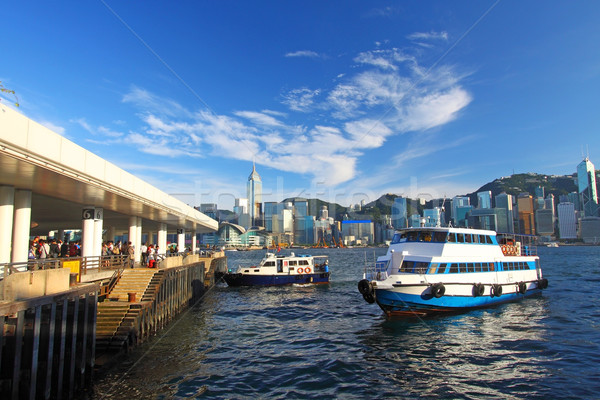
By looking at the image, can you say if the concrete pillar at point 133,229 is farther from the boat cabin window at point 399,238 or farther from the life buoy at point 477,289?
the life buoy at point 477,289

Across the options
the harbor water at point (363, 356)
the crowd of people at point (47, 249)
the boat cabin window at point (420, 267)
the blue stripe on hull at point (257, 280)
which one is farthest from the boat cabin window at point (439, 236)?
the crowd of people at point (47, 249)

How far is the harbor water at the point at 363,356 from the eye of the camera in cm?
1304

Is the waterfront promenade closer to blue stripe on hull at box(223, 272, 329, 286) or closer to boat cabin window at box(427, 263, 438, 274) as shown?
boat cabin window at box(427, 263, 438, 274)

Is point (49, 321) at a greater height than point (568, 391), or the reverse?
point (49, 321)

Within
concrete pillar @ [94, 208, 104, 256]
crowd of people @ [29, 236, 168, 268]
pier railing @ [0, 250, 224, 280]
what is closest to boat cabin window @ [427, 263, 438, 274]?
crowd of people @ [29, 236, 168, 268]

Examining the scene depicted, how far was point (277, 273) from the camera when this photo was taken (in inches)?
1623

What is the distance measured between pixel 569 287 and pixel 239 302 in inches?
1465

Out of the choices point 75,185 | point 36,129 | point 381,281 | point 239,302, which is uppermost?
point 36,129

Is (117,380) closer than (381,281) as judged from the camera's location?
Yes

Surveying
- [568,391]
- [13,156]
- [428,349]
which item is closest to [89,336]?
[13,156]

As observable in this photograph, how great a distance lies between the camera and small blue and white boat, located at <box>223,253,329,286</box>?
41.0 metres

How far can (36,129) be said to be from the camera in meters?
13.6

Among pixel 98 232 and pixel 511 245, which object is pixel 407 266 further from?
pixel 98 232

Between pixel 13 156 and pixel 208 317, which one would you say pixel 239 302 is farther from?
pixel 13 156
